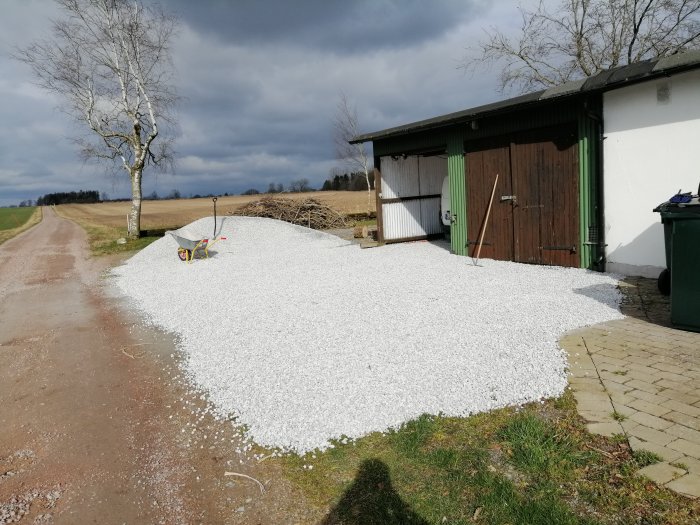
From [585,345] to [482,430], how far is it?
2254mm

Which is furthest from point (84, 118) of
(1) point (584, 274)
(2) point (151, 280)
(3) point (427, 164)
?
(1) point (584, 274)

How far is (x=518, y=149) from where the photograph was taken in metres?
10.2

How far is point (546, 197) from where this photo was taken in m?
9.70

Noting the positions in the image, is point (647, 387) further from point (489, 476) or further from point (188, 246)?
point (188, 246)

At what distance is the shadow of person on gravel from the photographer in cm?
276

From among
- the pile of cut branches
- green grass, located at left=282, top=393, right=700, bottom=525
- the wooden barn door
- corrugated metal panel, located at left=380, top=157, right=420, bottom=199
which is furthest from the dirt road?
the pile of cut branches

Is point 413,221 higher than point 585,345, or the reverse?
point 413,221

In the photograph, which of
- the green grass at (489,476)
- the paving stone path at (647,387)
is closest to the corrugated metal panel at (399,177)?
the paving stone path at (647,387)

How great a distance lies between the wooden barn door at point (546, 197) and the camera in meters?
9.26

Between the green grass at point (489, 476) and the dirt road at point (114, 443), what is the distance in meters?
0.34

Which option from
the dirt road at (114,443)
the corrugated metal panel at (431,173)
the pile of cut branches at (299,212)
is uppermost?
the corrugated metal panel at (431,173)

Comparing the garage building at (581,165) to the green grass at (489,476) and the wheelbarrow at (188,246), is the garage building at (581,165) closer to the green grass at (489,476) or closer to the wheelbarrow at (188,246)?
the green grass at (489,476)

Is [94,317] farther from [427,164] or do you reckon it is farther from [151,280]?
[427,164]

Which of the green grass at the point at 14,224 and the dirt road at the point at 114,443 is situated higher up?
the green grass at the point at 14,224
